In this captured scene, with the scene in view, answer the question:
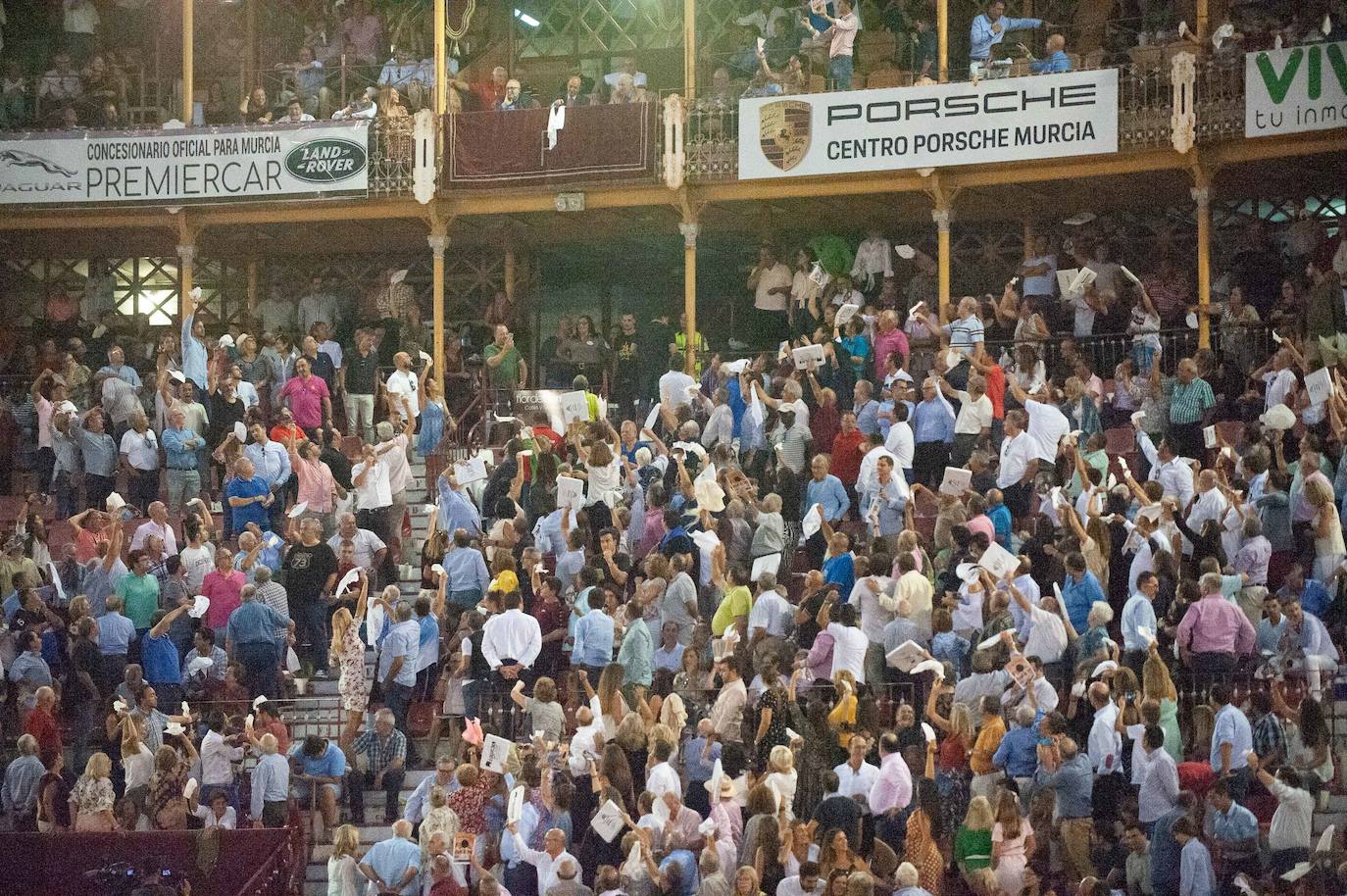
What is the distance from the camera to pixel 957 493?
19.5 meters

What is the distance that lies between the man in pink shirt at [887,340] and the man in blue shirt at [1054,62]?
12.2 ft

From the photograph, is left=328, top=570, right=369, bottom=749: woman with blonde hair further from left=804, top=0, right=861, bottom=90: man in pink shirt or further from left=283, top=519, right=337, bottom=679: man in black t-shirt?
left=804, top=0, right=861, bottom=90: man in pink shirt

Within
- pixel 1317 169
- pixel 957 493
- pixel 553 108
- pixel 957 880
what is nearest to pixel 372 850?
pixel 957 880

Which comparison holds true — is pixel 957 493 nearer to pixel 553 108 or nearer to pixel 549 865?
pixel 549 865

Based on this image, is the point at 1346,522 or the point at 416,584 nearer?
the point at 1346,522

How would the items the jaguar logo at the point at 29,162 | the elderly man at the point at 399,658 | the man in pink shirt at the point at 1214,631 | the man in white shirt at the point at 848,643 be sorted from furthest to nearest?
the jaguar logo at the point at 29,162 < the elderly man at the point at 399,658 < the man in white shirt at the point at 848,643 < the man in pink shirt at the point at 1214,631

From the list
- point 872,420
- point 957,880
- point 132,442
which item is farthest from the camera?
point 132,442

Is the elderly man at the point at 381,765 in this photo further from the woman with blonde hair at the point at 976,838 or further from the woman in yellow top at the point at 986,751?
the woman with blonde hair at the point at 976,838

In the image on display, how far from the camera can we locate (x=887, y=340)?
2280 centimetres

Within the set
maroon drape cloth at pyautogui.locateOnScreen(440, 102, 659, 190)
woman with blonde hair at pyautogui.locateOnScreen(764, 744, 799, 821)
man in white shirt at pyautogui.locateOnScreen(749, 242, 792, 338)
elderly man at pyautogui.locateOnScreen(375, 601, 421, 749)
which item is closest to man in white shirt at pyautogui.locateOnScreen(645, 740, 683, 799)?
woman with blonde hair at pyautogui.locateOnScreen(764, 744, 799, 821)

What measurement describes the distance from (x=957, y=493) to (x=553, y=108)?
28.1 ft

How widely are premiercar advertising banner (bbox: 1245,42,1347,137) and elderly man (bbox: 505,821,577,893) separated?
37.5 ft

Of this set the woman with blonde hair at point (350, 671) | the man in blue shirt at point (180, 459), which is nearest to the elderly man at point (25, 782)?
the woman with blonde hair at point (350, 671)

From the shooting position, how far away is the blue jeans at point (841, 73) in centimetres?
2545
